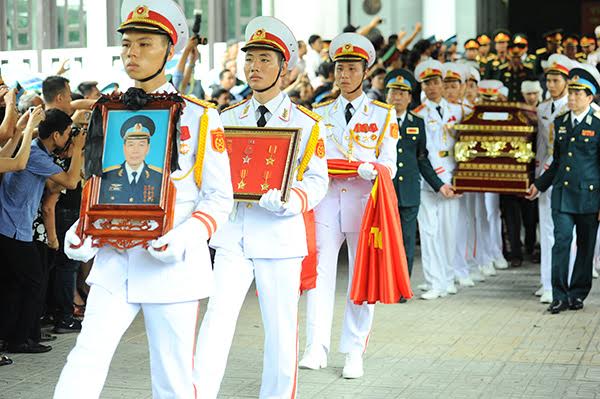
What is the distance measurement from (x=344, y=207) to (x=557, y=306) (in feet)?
11.0

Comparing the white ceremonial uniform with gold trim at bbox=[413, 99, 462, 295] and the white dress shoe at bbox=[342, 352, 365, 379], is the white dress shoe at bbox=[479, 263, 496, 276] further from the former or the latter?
the white dress shoe at bbox=[342, 352, 365, 379]

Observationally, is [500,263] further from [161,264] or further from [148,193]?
[148,193]

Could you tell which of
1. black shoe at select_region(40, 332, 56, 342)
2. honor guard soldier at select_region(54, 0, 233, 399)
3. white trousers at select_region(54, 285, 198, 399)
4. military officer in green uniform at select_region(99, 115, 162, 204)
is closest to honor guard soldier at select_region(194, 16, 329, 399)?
honor guard soldier at select_region(54, 0, 233, 399)

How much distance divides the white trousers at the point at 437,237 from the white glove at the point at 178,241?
22.2 ft

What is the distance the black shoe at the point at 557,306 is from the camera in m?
10.1

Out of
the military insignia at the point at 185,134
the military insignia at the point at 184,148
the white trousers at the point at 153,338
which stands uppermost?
the military insignia at the point at 185,134

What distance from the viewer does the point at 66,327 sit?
910cm

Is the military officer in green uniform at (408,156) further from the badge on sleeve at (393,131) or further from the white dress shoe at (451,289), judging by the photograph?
the badge on sleeve at (393,131)

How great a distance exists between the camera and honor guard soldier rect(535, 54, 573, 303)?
10789 mm

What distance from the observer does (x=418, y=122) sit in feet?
35.1

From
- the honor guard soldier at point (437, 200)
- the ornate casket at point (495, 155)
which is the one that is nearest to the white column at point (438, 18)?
the honor guard soldier at point (437, 200)

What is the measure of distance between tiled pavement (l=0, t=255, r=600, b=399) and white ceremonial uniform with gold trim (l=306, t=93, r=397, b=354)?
0.35m

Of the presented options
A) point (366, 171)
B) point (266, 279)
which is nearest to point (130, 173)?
point (266, 279)

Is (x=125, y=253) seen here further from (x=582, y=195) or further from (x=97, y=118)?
(x=582, y=195)
